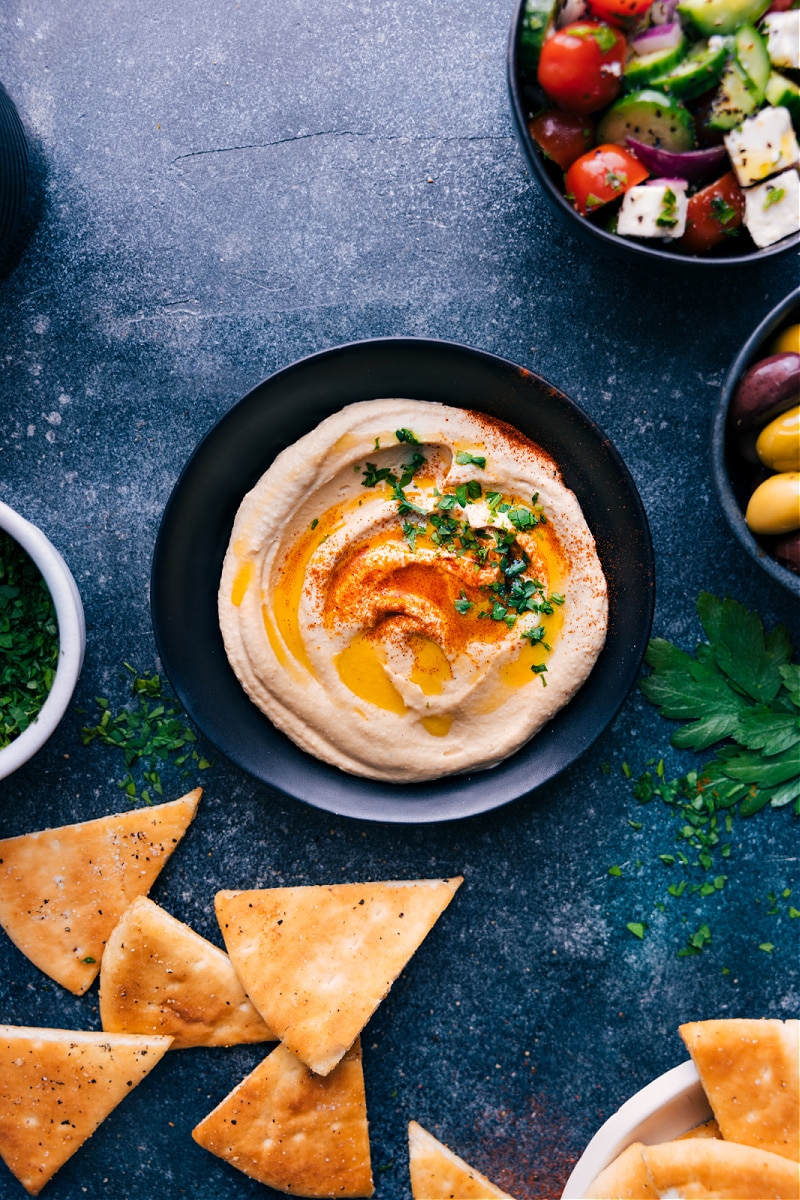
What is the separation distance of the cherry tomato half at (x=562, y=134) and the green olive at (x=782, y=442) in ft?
2.93

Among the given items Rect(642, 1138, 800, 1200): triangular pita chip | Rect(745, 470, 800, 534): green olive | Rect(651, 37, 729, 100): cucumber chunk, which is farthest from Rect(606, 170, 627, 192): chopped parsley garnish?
Rect(642, 1138, 800, 1200): triangular pita chip

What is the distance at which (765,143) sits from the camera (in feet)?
7.45

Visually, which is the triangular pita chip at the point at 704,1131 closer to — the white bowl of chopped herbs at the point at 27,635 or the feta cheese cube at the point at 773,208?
the white bowl of chopped herbs at the point at 27,635

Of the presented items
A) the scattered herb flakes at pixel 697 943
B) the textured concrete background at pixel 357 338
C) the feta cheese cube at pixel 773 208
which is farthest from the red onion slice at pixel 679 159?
the scattered herb flakes at pixel 697 943

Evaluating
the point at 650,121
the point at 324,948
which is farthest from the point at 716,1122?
the point at 650,121

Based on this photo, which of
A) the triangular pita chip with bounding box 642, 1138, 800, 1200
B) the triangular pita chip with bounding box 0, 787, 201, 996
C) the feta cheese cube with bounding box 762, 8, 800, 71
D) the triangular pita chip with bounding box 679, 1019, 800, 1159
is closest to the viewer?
the feta cheese cube with bounding box 762, 8, 800, 71

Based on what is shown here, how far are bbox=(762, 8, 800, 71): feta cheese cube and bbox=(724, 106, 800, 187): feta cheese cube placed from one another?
4.8 inches

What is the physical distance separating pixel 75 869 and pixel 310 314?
184 centimetres

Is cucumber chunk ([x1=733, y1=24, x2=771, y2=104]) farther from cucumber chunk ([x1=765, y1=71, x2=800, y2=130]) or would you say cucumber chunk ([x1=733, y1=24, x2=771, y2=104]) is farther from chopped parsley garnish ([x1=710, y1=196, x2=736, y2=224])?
chopped parsley garnish ([x1=710, y1=196, x2=736, y2=224])

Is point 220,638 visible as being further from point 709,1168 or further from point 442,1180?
point 709,1168

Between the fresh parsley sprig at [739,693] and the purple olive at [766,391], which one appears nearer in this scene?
the purple olive at [766,391]

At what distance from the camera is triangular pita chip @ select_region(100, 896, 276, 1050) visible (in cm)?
269

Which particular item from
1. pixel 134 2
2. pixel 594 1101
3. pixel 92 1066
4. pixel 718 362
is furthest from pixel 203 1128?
pixel 134 2

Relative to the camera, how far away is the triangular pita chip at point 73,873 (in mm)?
2725
